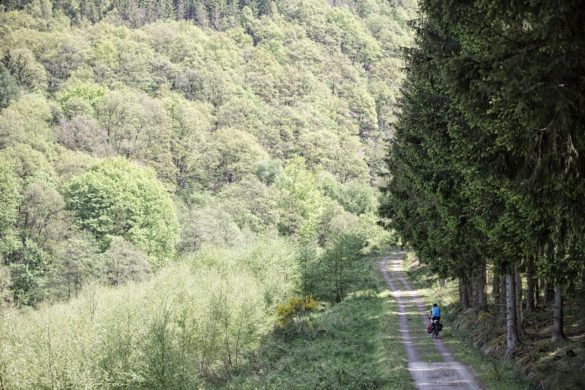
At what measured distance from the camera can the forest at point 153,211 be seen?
115ft

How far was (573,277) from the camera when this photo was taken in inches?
497

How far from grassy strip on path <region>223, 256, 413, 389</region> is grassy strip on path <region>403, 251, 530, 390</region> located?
7.25 ft

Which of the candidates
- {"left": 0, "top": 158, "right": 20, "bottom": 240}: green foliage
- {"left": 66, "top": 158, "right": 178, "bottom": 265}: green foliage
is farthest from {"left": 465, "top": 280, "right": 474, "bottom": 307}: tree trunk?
{"left": 0, "top": 158, "right": 20, "bottom": 240}: green foliage

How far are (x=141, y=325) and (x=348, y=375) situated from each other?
747 inches

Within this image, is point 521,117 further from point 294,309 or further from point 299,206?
point 299,206

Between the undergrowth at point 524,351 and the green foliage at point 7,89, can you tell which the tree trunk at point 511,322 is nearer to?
the undergrowth at point 524,351

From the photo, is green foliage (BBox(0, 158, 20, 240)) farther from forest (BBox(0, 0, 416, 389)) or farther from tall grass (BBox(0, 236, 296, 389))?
tall grass (BBox(0, 236, 296, 389))

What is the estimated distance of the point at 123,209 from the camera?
8519 centimetres

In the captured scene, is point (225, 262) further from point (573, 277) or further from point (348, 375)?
point (573, 277)

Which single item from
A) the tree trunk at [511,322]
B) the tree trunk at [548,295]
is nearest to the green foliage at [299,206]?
the tree trunk at [548,295]

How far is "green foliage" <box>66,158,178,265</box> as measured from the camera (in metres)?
83.5

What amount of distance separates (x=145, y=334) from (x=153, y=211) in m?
55.5

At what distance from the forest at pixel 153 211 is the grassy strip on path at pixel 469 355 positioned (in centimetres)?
1020

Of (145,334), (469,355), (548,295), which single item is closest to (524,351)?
(469,355)
